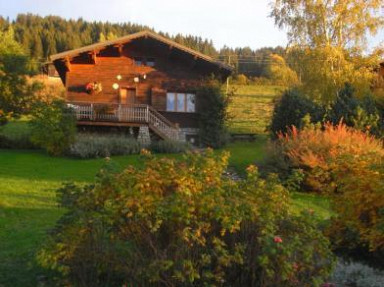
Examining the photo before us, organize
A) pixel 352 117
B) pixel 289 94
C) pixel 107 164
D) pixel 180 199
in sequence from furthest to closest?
pixel 289 94 → pixel 352 117 → pixel 107 164 → pixel 180 199

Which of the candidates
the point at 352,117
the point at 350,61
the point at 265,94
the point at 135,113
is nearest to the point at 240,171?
the point at 352,117

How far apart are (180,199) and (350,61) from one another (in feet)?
87.1

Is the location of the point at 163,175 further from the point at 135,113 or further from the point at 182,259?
the point at 135,113

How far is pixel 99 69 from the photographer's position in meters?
29.9

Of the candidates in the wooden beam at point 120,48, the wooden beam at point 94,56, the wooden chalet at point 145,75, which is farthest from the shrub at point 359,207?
the wooden beam at point 94,56

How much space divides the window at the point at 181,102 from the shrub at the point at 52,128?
7.57m

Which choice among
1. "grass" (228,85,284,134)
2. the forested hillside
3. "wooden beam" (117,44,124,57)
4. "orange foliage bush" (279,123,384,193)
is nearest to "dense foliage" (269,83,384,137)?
"orange foliage bush" (279,123,384,193)

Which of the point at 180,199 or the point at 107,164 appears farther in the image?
the point at 107,164

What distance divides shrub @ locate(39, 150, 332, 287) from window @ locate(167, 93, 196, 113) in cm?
2509

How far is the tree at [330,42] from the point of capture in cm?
2800

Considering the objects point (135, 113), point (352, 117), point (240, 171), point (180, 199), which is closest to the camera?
point (180, 199)

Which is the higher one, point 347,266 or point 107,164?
point 107,164

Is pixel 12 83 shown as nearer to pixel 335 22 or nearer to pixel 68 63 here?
pixel 68 63

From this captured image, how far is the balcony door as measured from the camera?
99.3 ft
